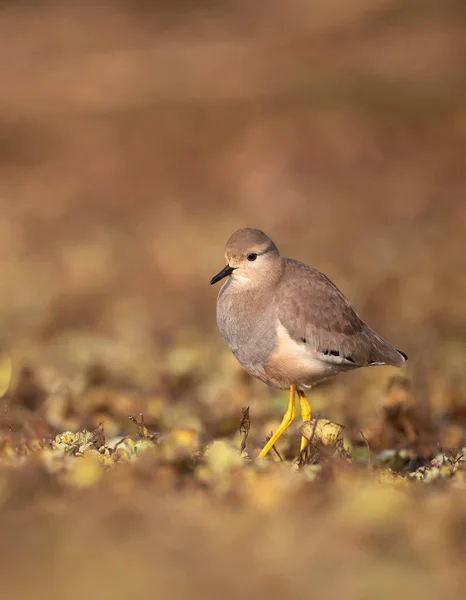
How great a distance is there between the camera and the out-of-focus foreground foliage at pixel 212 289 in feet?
11.6

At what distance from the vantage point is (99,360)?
8.70 m

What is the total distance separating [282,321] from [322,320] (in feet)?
0.95

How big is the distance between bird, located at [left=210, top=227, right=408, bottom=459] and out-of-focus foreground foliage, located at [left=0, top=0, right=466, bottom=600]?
429 mm

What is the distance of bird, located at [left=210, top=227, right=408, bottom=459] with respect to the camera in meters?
5.76

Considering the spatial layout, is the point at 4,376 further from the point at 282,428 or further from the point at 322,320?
Result: the point at 322,320

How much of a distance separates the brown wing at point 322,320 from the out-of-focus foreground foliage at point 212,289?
53cm

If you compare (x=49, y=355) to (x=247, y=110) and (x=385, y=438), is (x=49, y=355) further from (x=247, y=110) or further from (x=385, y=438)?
(x=247, y=110)

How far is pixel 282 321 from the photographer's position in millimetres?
5770

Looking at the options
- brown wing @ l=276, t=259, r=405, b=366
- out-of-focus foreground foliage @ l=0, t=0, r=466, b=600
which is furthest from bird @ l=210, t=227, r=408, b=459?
out-of-focus foreground foliage @ l=0, t=0, r=466, b=600

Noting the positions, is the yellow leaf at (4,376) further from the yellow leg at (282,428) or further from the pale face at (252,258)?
the yellow leg at (282,428)

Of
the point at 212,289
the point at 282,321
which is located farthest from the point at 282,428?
the point at 212,289

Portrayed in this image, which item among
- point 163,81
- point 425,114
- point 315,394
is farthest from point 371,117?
point 315,394

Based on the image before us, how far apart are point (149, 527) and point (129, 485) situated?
0.56 m

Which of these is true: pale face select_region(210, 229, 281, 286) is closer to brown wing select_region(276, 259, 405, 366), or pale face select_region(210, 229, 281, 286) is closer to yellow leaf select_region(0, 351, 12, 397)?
brown wing select_region(276, 259, 405, 366)
